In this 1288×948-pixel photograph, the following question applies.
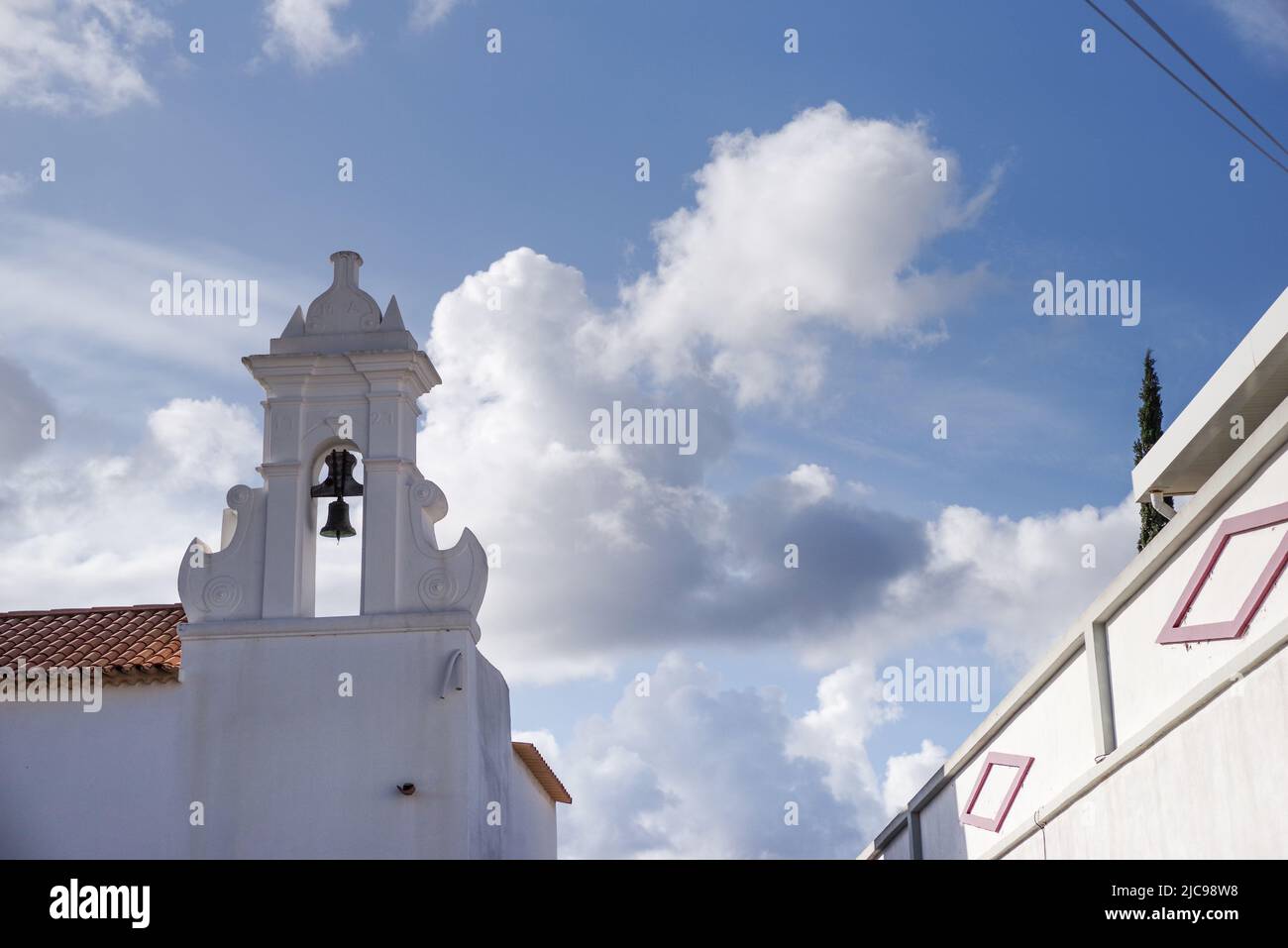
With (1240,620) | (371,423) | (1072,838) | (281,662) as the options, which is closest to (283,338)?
(371,423)

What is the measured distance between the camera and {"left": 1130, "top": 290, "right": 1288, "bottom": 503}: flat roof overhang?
391 inches

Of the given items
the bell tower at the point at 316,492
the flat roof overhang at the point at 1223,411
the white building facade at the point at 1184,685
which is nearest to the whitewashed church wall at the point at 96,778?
the bell tower at the point at 316,492

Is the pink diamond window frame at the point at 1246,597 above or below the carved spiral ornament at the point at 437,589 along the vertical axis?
below

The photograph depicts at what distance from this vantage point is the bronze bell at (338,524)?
15211mm

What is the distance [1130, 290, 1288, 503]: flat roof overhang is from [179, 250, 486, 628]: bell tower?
241 inches

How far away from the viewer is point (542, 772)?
18250 mm

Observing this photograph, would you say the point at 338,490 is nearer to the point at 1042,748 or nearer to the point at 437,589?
the point at 437,589

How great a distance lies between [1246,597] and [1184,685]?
946mm

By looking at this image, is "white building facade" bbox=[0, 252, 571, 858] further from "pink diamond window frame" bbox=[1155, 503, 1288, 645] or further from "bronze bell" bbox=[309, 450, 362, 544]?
"pink diamond window frame" bbox=[1155, 503, 1288, 645]

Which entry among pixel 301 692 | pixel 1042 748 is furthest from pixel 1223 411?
pixel 301 692

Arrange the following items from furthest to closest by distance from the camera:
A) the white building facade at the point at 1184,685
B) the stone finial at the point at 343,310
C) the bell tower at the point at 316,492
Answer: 1. the stone finial at the point at 343,310
2. the bell tower at the point at 316,492
3. the white building facade at the point at 1184,685

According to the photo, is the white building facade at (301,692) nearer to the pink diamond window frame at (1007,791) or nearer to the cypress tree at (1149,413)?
the pink diamond window frame at (1007,791)

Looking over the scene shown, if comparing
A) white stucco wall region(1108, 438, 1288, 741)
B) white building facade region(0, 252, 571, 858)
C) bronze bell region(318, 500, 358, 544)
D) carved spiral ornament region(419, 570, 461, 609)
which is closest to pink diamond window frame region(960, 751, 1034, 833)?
white stucco wall region(1108, 438, 1288, 741)

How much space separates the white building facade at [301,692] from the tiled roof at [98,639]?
0.05 m
